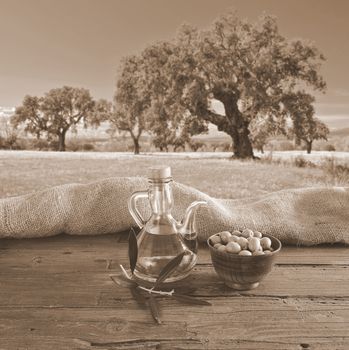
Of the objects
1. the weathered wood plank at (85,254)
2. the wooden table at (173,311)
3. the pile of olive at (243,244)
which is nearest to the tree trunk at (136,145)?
the weathered wood plank at (85,254)

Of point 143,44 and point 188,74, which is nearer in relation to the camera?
point 188,74

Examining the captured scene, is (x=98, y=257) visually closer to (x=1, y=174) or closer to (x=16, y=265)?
(x=16, y=265)

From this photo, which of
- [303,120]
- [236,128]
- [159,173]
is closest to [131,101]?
[236,128]

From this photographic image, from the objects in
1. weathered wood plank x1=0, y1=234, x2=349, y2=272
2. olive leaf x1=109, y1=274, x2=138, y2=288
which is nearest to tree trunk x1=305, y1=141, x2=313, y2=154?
weathered wood plank x1=0, y1=234, x2=349, y2=272

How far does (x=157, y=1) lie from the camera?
165 cm

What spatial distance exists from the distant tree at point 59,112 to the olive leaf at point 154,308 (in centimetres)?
117

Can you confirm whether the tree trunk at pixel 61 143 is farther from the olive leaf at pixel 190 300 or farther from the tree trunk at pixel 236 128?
the olive leaf at pixel 190 300

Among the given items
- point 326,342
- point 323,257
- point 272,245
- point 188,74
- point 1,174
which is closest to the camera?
point 326,342

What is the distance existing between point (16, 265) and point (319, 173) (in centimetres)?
121

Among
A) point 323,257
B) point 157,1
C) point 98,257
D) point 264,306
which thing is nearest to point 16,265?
point 98,257

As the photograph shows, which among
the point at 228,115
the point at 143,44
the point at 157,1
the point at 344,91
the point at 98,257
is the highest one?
the point at 157,1

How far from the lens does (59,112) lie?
1625mm

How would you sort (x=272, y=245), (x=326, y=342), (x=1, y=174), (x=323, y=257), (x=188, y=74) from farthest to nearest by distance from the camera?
1. (x=1, y=174)
2. (x=188, y=74)
3. (x=323, y=257)
4. (x=272, y=245)
5. (x=326, y=342)

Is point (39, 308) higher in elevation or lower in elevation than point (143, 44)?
lower
